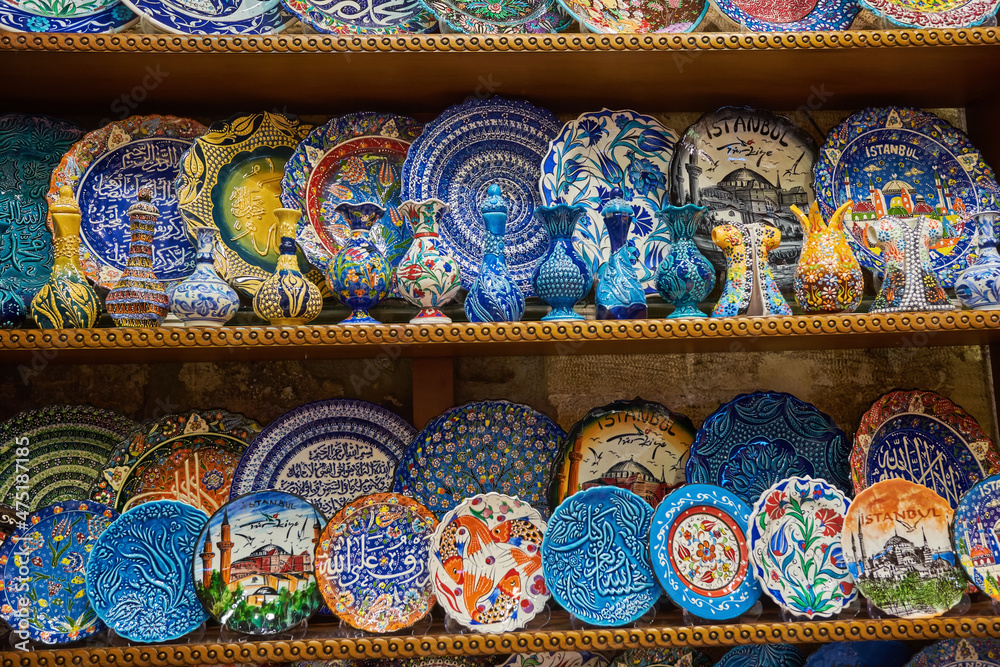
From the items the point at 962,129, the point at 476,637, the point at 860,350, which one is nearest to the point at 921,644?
the point at 860,350

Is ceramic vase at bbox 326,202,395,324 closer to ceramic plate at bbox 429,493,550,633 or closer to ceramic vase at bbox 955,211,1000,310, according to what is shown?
ceramic plate at bbox 429,493,550,633

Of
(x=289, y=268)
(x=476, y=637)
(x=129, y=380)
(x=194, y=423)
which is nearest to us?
(x=476, y=637)

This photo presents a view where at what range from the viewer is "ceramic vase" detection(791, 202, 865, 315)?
1513 mm

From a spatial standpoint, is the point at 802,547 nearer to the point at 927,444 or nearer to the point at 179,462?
the point at 927,444

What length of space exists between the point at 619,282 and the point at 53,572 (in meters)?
1.21

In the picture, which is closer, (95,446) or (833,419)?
(95,446)

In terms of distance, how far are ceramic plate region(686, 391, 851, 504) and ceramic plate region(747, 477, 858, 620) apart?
135 millimetres

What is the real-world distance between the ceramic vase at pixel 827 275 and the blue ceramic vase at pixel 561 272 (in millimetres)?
419

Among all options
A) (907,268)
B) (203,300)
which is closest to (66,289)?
(203,300)

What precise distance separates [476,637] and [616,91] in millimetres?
1169

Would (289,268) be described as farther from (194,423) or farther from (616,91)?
(616,91)

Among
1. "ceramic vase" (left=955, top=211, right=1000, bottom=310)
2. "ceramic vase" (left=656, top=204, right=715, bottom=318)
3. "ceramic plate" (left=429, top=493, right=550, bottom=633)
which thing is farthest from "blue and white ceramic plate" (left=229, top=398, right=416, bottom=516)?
"ceramic vase" (left=955, top=211, right=1000, bottom=310)

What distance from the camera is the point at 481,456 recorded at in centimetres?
165

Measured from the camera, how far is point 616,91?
68.2 inches
